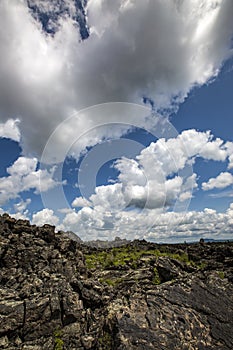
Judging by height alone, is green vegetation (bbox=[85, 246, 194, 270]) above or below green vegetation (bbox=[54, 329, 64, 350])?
above

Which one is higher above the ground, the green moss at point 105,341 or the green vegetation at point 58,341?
the green moss at point 105,341

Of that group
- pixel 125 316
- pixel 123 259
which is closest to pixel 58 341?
pixel 125 316

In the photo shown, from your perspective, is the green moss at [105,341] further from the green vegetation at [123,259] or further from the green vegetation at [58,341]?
the green vegetation at [123,259]

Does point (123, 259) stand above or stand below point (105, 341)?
above

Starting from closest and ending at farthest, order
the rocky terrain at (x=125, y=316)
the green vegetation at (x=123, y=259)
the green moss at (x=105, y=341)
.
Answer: the green moss at (x=105, y=341), the rocky terrain at (x=125, y=316), the green vegetation at (x=123, y=259)

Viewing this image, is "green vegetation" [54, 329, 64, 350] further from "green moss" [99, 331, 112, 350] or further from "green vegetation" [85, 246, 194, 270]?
"green vegetation" [85, 246, 194, 270]

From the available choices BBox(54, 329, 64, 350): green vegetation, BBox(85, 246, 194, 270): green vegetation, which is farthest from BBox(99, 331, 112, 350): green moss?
BBox(85, 246, 194, 270): green vegetation

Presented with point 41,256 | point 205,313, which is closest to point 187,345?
point 205,313

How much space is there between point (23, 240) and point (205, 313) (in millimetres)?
47558

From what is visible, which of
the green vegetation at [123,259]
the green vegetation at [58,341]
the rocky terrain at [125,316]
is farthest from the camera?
the green vegetation at [123,259]

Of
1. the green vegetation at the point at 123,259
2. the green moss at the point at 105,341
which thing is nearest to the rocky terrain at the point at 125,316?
the green moss at the point at 105,341

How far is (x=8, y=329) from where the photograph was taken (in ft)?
64.4

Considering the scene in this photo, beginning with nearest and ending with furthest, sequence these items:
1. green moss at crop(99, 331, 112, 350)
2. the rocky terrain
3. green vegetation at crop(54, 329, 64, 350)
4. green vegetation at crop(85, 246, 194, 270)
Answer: green moss at crop(99, 331, 112, 350) → the rocky terrain → green vegetation at crop(54, 329, 64, 350) → green vegetation at crop(85, 246, 194, 270)

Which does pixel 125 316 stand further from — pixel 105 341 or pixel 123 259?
pixel 123 259
